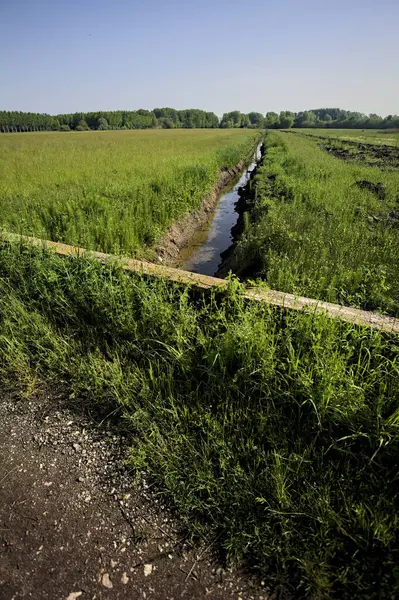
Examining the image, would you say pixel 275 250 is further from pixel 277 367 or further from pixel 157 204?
pixel 157 204

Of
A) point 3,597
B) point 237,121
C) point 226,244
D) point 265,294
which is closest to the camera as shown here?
point 3,597

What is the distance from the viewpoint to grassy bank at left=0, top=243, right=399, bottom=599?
170 cm

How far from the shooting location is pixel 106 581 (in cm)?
162

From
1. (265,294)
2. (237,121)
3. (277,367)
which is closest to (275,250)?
(265,294)

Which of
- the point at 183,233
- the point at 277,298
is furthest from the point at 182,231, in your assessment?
the point at 277,298

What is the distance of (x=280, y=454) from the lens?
2.09m

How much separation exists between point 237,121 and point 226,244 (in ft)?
545

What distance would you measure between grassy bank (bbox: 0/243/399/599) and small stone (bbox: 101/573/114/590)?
0.50 meters

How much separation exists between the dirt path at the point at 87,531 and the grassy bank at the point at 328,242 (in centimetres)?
260

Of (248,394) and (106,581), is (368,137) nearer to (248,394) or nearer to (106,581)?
(248,394)

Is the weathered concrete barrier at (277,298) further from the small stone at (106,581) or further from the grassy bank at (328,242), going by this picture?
the small stone at (106,581)

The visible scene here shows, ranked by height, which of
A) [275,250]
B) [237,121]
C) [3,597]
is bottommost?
[3,597]

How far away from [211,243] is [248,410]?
23.8 ft

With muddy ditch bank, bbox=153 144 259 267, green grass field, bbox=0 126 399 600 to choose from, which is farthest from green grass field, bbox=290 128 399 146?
green grass field, bbox=0 126 399 600
